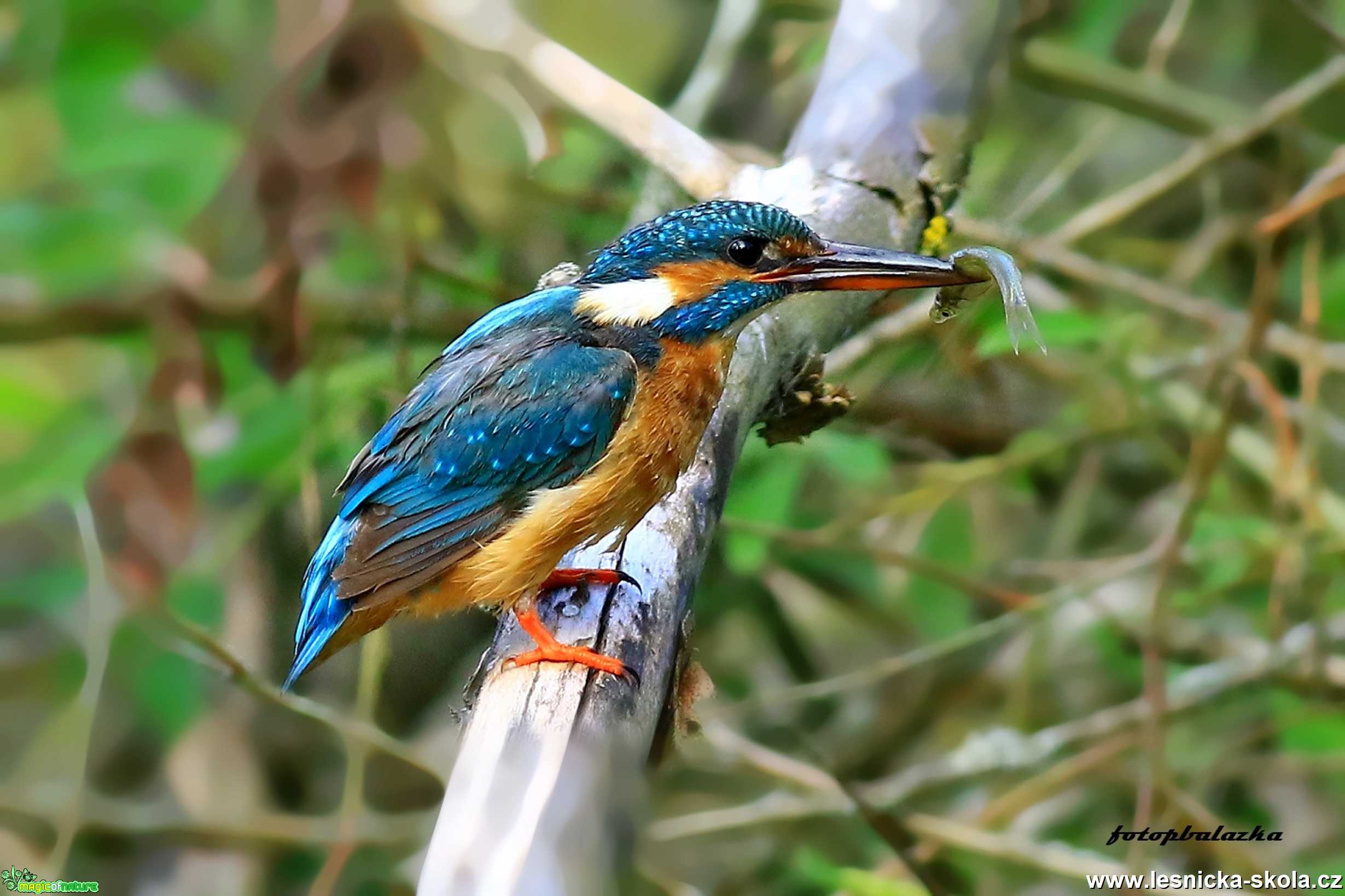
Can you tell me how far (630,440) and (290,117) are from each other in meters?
1.81

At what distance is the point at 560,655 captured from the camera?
1.57 m

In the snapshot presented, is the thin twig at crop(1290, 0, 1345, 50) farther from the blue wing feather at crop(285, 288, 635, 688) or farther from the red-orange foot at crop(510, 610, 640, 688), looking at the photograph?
the red-orange foot at crop(510, 610, 640, 688)

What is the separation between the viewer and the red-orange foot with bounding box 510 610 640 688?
4.96ft

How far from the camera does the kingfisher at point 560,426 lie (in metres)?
1.77

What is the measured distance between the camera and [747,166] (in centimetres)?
230

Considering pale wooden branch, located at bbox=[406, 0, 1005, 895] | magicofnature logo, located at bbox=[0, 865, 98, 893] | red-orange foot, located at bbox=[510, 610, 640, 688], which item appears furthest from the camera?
magicofnature logo, located at bbox=[0, 865, 98, 893]

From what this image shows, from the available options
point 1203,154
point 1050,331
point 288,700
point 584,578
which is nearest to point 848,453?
point 1050,331

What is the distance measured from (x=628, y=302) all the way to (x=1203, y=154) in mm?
1677

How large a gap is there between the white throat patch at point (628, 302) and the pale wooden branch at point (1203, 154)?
138 cm

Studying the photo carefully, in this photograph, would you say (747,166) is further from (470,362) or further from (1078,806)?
(1078,806)

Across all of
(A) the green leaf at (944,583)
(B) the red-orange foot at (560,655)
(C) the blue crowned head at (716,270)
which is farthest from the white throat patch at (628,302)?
(A) the green leaf at (944,583)

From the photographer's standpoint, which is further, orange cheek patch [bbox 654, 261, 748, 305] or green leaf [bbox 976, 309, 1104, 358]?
green leaf [bbox 976, 309, 1104, 358]

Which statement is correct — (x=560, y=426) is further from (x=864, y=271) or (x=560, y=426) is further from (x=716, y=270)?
(x=864, y=271)

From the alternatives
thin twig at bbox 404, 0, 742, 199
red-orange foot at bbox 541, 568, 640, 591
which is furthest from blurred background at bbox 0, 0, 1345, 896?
red-orange foot at bbox 541, 568, 640, 591
